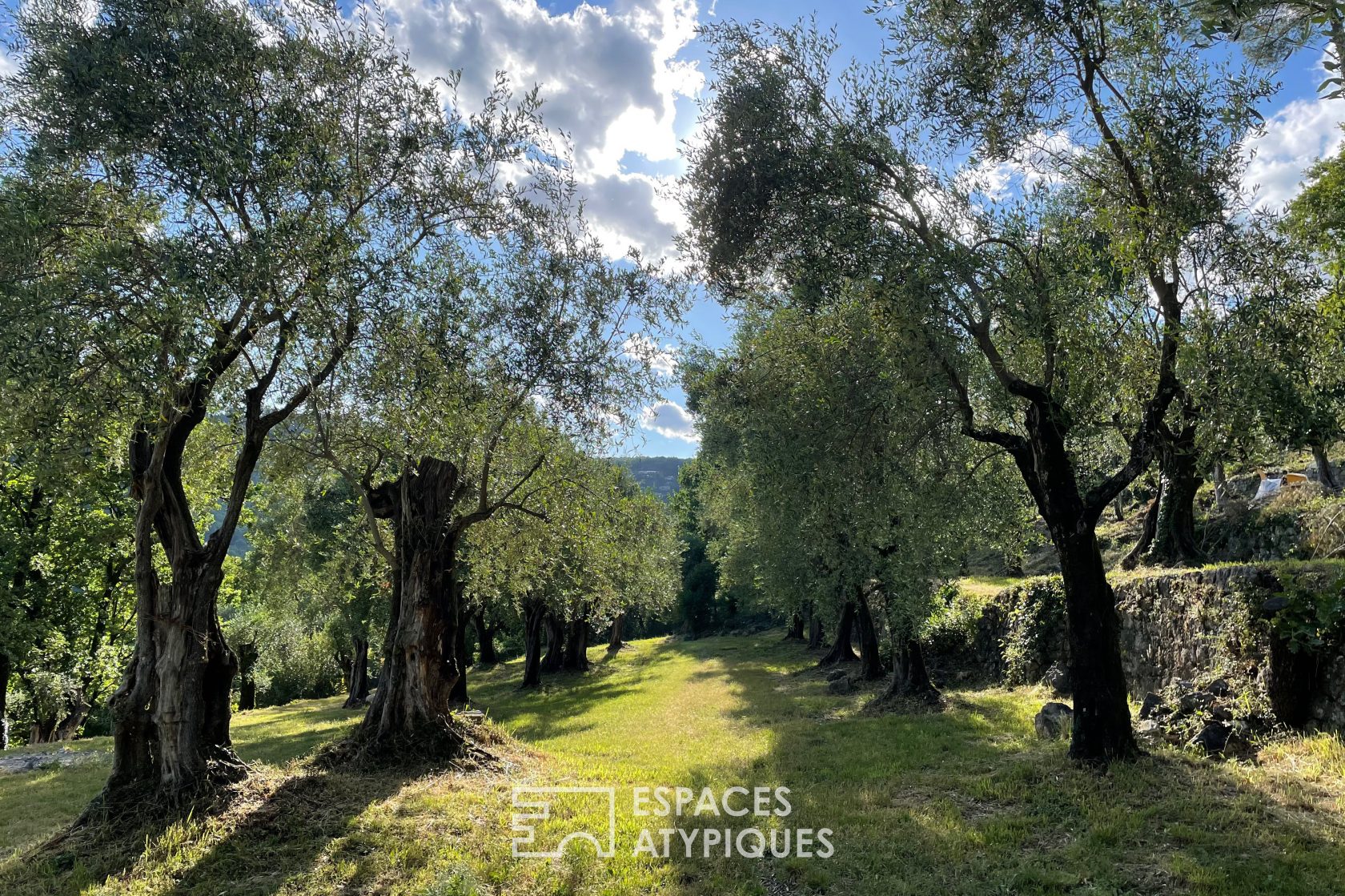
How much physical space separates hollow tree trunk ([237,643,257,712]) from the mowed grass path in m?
29.8

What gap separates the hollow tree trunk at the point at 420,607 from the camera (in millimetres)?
13531

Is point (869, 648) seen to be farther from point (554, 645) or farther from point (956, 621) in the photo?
point (554, 645)

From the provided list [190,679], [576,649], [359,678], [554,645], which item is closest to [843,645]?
[576,649]

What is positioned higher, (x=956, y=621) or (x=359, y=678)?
(x=956, y=621)

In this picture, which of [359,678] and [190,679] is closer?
[190,679]

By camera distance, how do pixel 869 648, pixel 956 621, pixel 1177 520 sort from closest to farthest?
1. pixel 1177 520
2. pixel 956 621
3. pixel 869 648

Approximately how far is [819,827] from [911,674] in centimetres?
1319

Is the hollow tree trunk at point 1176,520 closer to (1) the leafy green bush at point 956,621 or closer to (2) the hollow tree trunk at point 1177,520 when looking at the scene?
Result: (2) the hollow tree trunk at point 1177,520

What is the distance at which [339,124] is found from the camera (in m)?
10.9

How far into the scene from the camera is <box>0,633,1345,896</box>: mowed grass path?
7.64 meters

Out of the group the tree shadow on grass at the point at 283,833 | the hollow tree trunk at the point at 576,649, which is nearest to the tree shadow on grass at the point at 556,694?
the hollow tree trunk at the point at 576,649

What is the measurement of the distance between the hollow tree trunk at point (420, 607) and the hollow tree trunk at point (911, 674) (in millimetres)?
14347

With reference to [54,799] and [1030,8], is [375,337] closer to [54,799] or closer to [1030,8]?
[1030,8]

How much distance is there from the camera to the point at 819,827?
961cm
